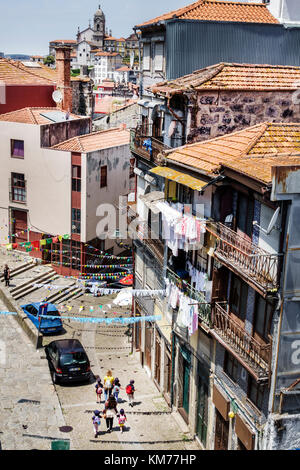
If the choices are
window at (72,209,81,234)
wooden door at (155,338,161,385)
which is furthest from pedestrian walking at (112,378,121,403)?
window at (72,209,81,234)

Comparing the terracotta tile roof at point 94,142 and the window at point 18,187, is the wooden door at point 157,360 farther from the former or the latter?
the window at point 18,187

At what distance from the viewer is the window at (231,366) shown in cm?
2025

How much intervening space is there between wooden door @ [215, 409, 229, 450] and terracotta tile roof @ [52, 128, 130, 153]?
2344cm

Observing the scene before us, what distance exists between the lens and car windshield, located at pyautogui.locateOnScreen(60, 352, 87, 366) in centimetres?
2862

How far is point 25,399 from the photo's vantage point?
2627cm

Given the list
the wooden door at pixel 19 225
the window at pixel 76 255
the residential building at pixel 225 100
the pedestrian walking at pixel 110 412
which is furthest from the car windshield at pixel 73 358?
the wooden door at pixel 19 225

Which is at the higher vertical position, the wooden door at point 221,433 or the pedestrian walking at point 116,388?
the wooden door at point 221,433

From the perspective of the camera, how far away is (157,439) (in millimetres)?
24328

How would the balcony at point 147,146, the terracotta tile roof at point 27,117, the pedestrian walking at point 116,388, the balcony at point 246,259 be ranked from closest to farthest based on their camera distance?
the balcony at point 246,259 → the balcony at point 147,146 → the pedestrian walking at point 116,388 → the terracotta tile roof at point 27,117

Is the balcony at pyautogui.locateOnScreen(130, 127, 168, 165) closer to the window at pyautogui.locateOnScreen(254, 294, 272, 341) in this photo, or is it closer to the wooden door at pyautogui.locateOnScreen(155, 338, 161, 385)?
the wooden door at pyautogui.locateOnScreen(155, 338, 161, 385)

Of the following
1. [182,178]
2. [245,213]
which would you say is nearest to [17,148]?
[182,178]

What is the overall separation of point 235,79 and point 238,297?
32.8ft

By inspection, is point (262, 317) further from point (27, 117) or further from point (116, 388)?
point (27, 117)

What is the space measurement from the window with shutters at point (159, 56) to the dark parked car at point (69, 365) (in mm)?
A: 14237
